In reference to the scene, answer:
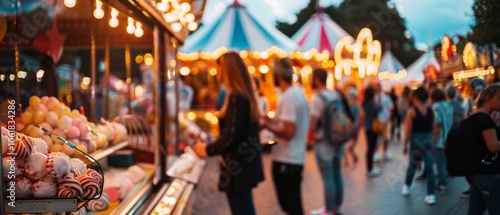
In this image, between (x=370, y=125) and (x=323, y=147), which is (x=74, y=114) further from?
(x=370, y=125)

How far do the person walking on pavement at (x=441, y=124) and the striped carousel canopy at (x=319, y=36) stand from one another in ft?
42.2

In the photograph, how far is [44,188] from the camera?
9.27 feet

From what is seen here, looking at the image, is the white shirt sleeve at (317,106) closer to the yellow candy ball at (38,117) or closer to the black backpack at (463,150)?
the black backpack at (463,150)

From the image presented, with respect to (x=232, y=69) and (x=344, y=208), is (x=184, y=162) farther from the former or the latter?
(x=232, y=69)

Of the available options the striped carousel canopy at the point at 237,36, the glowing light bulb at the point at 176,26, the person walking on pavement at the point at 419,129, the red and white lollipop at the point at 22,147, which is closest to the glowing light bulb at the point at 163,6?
the glowing light bulb at the point at 176,26

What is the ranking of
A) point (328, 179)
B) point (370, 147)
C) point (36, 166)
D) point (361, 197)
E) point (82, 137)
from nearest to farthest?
point (36, 166) → point (82, 137) → point (328, 179) → point (361, 197) → point (370, 147)

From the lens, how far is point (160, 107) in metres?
6.51

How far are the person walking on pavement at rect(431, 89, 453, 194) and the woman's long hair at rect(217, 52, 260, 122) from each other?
253 cm

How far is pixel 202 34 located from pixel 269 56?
2105 mm

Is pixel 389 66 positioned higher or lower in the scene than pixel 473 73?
higher

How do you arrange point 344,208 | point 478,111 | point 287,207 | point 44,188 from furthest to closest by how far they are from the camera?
point 344,208
point 287,207
point 478,111
point 44,188

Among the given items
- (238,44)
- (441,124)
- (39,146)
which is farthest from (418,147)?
(238,44)

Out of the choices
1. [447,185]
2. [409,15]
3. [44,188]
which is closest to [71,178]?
[44,188]

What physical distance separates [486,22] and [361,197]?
453 cm
